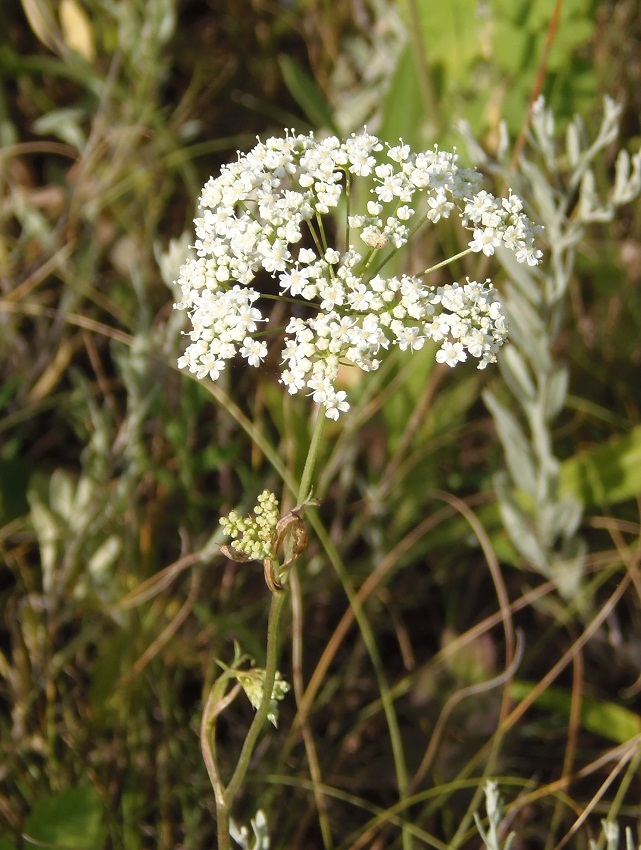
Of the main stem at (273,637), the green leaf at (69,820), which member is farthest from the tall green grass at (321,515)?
the main stem at (273,637)

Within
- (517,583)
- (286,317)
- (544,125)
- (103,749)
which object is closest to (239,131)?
(286,317)

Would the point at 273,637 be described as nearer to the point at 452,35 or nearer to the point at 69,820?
the point at 69,820

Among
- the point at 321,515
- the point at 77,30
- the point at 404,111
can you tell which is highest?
the point at 77,30

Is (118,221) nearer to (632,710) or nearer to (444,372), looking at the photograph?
(444,372)

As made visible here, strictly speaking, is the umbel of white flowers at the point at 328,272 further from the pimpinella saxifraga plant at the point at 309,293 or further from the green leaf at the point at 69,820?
the green leaf at the point at 69,820

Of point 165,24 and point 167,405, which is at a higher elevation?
point 165,24

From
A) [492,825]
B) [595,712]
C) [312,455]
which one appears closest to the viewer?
[312,455]

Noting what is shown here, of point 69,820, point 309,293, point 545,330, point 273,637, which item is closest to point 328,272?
point 309,293
